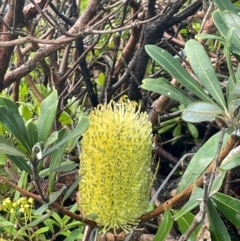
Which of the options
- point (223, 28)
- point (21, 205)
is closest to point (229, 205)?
point (223, 28)

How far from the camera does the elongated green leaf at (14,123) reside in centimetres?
56

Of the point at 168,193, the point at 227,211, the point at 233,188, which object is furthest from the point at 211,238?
the point at 233,188

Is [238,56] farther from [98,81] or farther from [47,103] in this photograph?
[98,81]

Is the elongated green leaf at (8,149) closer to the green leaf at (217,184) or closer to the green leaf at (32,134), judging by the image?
the green leaf at (32,134)

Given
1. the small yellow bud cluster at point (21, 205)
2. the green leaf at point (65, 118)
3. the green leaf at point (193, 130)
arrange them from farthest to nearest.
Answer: the green leaf at point (193, 130) < the green leaf at point (65, 118) < the small yellow bud cluster at point (21, 205)

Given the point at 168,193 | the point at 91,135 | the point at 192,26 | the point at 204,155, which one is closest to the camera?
the point at 91,135

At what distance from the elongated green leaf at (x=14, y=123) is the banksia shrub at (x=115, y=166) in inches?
3.0

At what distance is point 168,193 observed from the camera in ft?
3.86

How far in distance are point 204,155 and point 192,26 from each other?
74cm

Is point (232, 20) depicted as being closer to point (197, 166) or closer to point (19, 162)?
point (197, 166)

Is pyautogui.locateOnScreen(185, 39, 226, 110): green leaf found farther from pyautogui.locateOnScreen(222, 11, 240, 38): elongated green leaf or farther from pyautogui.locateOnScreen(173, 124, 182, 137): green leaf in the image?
pyautogui.locateOnScreen(173, 124, 182, 137): green leaf

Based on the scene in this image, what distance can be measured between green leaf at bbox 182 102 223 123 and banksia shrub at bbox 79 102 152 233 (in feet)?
0.17

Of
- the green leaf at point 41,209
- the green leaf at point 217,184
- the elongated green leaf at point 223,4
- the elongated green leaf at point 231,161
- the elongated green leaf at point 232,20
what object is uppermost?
the elongated green leaf at point 223,4

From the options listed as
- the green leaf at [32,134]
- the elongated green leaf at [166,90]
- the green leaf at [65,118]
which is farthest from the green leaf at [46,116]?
the green leaf at [65,118]
